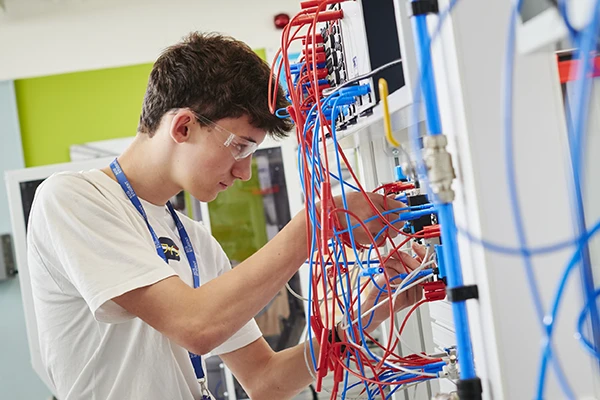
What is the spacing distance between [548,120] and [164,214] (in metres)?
0.97

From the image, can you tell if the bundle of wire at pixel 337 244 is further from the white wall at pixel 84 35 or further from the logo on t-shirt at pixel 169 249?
the white wall at pixel 84 35

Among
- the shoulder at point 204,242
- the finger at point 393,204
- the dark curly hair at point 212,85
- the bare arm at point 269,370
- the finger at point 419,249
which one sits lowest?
the bare arm at point 269,370

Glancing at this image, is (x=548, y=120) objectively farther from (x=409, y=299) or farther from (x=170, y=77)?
(x=170, y=77)

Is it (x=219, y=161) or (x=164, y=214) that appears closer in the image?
(x=219, y=161)

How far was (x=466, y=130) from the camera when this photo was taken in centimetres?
66

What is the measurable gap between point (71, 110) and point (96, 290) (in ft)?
12.8

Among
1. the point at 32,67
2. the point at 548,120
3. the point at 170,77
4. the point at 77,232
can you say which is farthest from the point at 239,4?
the point at 548,120

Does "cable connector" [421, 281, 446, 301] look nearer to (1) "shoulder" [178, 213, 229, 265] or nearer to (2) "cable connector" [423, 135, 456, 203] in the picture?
(2) "cable connector" [423, 135, 456, 203]

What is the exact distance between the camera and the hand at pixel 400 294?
118 centimetres

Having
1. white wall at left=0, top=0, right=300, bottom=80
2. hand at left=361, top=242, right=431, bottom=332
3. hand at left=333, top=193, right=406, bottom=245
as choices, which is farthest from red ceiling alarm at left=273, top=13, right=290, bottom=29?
hand at left=333, top=193, right=406, bottom=245

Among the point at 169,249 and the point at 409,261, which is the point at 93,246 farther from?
the point at 409,261

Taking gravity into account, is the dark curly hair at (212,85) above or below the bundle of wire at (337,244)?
above

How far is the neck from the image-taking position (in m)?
1.34

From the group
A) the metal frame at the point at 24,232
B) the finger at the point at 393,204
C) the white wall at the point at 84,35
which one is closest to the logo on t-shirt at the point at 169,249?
the finger at the point at 393,204
